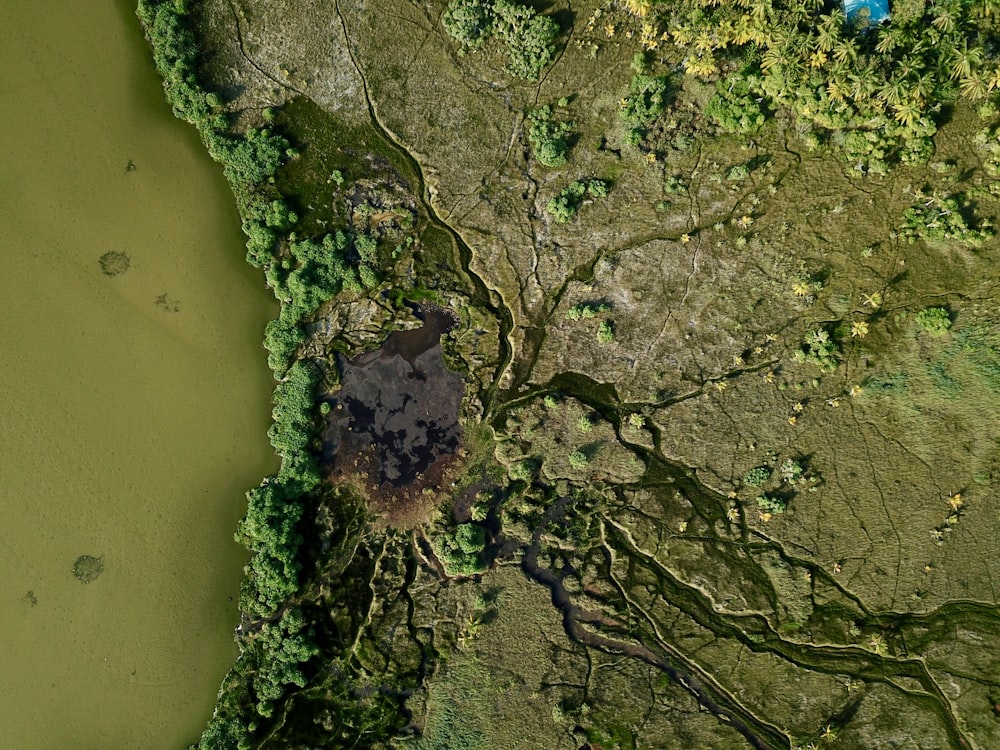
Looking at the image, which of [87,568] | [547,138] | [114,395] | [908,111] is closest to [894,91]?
[908,111]

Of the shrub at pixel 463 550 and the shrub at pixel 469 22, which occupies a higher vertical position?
the shrub at pixel 469 22

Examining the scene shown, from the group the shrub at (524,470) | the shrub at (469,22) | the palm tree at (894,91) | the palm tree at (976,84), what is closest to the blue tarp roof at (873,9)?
the palm tree at (894,91)

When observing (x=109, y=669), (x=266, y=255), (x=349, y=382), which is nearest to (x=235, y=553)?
(x=109, y=669)

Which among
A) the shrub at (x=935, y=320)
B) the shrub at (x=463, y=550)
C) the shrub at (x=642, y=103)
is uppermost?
the shrub at (x=642, y=103)

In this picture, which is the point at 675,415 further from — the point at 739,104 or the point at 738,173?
the point at 739,104

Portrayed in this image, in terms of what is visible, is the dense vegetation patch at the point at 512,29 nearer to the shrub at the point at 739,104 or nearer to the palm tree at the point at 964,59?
the shrub at the point at 739,104

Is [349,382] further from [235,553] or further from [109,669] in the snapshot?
[109,669]

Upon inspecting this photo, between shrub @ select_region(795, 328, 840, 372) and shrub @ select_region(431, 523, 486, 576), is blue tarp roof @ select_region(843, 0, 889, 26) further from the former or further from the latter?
shrub @ select_region(431, 523, 486, 576)
